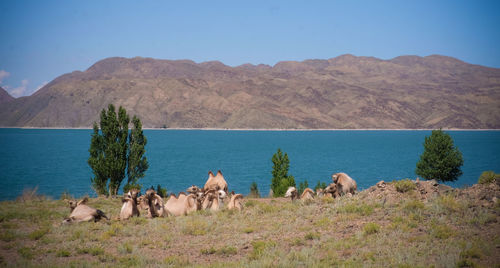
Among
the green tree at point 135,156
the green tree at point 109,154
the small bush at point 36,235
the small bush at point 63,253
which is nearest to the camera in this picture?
the small bush at point 63,253

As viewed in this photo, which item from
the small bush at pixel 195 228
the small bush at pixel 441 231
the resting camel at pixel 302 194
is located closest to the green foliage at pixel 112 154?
the resting camel at pixel 302 194

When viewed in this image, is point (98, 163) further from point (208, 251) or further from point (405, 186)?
point (405, 186)

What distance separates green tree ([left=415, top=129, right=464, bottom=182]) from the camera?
43.0 m

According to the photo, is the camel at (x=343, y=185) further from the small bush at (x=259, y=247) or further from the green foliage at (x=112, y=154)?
the green foliage at (x=112, y=154)

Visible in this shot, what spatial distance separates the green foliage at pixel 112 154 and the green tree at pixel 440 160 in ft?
104

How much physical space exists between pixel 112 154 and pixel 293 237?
18448mm

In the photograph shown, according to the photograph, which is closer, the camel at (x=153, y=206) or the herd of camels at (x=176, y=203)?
the herd of camels at (x=176, y=203)

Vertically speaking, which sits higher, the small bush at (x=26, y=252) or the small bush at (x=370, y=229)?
the small bush at (x=370, y=229)

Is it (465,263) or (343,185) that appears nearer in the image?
(465,263)

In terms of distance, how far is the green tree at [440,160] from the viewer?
43.0m

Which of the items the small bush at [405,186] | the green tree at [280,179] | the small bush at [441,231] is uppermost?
the small bush at [405,186]

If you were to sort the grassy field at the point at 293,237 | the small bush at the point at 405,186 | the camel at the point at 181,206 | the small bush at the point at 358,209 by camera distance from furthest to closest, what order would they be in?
the camel at the point at 181,206 < the small bush at the point at 405,186 < the small bush at the point at 358,209 < the grassy field at the point at 293,237

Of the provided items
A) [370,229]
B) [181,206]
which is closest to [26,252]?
[181,206]

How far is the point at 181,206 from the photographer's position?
643 inches
